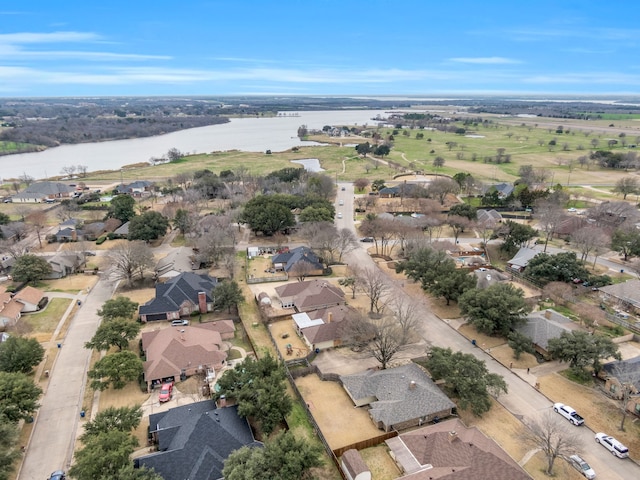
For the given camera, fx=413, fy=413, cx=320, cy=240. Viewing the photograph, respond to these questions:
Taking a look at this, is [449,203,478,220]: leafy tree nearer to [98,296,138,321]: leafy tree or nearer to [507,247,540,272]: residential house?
[507,247,540,272]: residential house

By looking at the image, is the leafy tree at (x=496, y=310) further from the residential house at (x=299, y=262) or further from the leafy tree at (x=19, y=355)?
the leafy tree at (x=19, y=355)

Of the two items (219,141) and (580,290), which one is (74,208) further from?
(219,141)

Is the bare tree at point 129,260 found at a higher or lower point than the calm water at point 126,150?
higher

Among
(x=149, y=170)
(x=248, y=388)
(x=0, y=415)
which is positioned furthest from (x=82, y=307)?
(x=149, y=170)

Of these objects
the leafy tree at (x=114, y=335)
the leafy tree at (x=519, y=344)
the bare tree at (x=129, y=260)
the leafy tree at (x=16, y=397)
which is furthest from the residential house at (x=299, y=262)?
the leafy tree at (x=16, y=397)

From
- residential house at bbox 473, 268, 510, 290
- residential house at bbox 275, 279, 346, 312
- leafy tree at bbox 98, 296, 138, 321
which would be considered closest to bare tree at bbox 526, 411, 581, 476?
residential house at bbox 473, 268, 510, 290

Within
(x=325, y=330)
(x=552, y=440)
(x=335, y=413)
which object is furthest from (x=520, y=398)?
(x=325, y=330)
